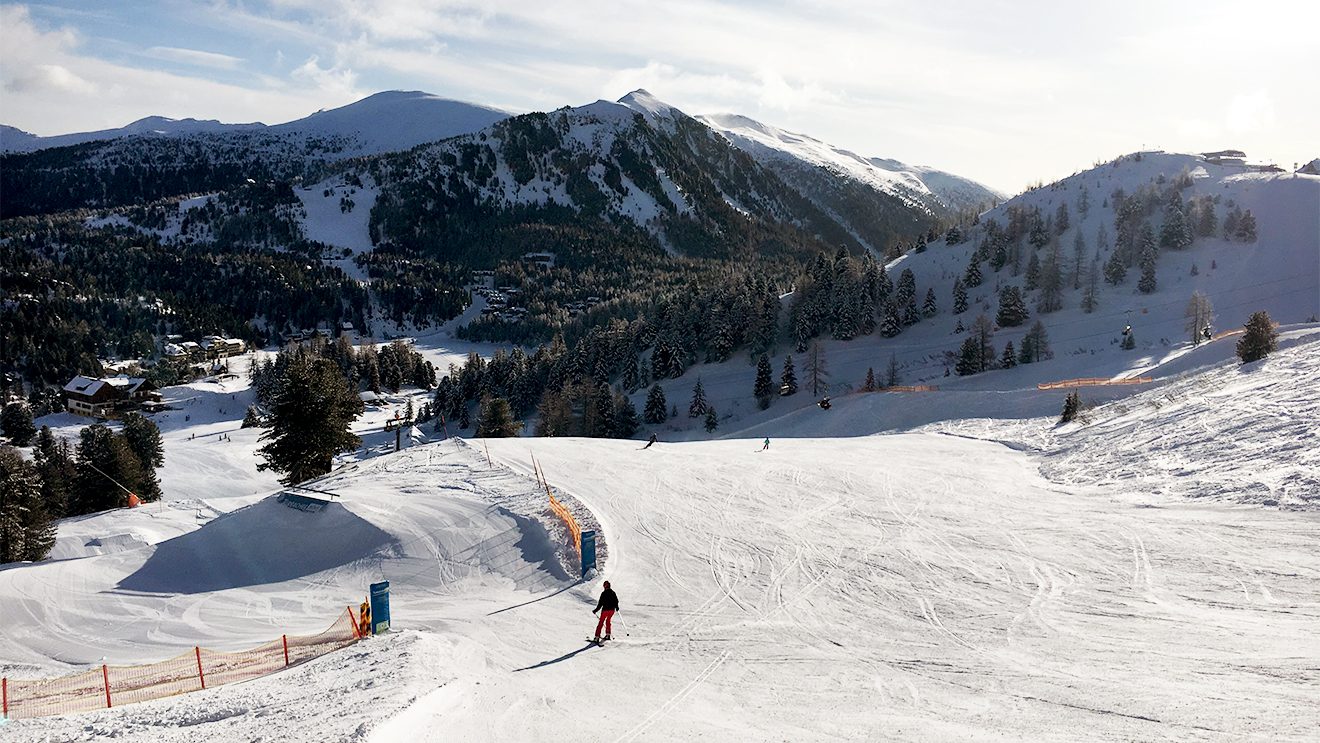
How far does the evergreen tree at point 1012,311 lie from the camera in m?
76.2

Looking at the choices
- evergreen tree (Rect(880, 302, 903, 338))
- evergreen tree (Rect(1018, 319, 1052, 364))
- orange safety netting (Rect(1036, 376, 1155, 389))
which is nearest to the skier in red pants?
orange safety netting (Rect(1036, 376, 1155, 389))

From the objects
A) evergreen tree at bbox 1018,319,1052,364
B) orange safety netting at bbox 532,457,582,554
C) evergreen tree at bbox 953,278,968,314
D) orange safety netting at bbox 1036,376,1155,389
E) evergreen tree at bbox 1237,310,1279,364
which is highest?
evergreen tree at bbox 953,278,968,314

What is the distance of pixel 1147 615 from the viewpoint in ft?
49.4

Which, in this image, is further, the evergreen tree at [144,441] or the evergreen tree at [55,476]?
the evergreen tree at [144,441]

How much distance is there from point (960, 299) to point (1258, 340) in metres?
47.6

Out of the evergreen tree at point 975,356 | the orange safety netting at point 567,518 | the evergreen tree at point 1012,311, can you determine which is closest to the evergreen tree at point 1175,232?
the evergreen tree at point 1012,311

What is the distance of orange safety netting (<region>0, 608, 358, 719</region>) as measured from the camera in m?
14.3

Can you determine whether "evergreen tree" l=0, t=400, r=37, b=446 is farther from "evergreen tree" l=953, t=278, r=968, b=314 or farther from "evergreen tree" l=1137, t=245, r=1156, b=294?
"evergreen tree" l=1137, t=245, r=1156, b=294

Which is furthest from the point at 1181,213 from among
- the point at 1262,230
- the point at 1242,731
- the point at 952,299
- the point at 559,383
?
the point at 1242,731

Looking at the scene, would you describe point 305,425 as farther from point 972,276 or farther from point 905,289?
point 972,276

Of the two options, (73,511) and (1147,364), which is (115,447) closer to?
(73,511)

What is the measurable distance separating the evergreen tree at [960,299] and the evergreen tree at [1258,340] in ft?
151

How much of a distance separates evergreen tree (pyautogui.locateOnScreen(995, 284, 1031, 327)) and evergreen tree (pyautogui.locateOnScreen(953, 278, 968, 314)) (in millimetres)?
6105

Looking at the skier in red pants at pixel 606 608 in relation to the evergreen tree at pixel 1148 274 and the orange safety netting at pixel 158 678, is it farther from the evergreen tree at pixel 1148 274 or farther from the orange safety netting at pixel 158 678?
the evergreen tree at pixel 1148 274
